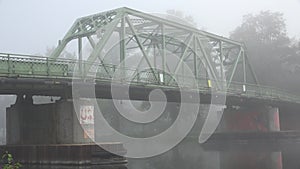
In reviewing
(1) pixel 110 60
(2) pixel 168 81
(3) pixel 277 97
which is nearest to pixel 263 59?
(3) pixel 277 97

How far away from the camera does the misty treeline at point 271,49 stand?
84.6 meters

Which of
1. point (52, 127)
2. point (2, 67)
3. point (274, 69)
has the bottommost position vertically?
point (52, 127)

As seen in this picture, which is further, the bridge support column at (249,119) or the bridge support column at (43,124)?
the bridge support column at (249,119)

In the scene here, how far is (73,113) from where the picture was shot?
3128 cm

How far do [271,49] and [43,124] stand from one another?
62.5 meters

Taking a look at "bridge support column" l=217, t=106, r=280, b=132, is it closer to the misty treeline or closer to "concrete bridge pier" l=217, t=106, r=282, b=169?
"concrete bridge pier" l=217, t=106, r=282, b=169

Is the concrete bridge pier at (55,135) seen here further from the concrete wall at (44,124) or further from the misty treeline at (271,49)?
the misty treeline at (271,49)

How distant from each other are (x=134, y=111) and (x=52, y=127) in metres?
38.7

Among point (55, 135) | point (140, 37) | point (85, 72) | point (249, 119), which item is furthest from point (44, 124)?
point (249, 119)

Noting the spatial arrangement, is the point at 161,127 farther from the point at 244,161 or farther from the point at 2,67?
the point at 2,67

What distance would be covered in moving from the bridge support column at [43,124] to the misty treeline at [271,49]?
6021 centimetres

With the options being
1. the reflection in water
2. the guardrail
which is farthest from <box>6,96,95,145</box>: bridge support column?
the reflection in water

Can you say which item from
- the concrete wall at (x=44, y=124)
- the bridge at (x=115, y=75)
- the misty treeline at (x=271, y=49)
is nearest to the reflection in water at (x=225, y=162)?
the bridge at (x=115, y=75)

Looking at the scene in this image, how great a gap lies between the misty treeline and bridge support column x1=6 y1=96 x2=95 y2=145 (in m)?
60.2
